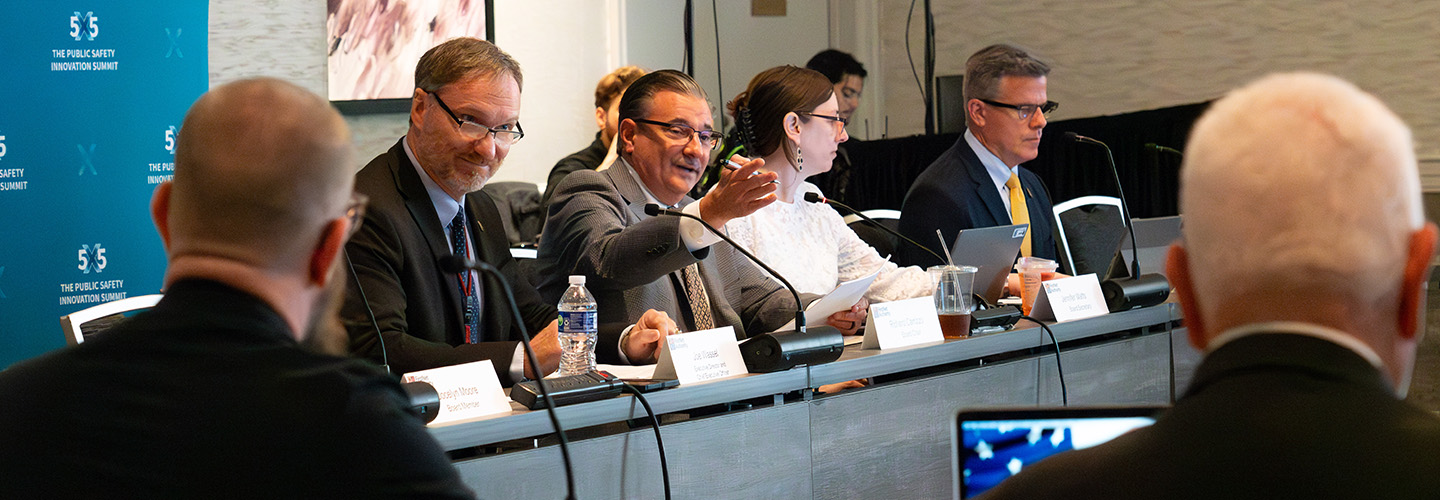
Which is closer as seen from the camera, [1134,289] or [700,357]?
[700,357]

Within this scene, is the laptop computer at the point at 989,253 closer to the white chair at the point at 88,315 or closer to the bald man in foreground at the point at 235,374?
the white chair at the point at 88,315

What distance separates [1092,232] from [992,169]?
0.64 m

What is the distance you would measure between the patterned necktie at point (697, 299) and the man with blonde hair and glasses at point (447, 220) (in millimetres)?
359

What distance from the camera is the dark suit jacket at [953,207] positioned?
333 cm

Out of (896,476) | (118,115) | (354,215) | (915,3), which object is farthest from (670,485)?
(915,3)

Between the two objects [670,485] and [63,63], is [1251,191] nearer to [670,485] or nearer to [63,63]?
[670,485]

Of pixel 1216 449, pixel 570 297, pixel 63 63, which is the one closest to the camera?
pixel 1216 449

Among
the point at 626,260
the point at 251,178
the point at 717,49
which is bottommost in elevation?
the point at 626,260

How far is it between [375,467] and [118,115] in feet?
9.54

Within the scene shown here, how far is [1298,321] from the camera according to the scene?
2.35 ft

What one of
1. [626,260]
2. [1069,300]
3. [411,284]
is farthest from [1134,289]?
[411,284]

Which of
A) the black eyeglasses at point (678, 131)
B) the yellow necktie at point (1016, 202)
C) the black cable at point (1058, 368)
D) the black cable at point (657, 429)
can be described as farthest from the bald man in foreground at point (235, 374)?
the yellow necktie at point (1016, 202)

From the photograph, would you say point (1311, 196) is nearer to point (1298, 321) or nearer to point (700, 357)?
point (1298, 321)

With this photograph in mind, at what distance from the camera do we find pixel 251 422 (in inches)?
33.2
